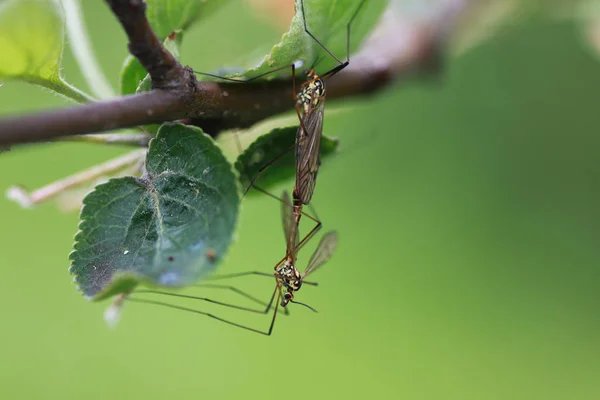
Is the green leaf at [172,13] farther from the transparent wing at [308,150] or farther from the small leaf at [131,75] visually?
the transparent wing at [308,150]

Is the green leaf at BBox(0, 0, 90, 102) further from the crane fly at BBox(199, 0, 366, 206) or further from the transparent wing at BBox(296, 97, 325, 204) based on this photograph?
the transparent wing at BBox(296, 97, 325, 204)

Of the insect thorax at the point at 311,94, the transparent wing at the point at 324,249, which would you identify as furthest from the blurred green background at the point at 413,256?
the insect thorax at the point at 311,94

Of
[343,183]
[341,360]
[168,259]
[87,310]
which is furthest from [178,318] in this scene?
[168,259]

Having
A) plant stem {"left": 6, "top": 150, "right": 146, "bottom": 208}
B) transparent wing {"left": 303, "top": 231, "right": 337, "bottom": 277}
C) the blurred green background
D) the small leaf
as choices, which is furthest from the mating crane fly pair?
the blurred green background

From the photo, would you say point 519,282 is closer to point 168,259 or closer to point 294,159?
point 294,159

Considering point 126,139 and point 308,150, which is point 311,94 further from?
point 126,139
